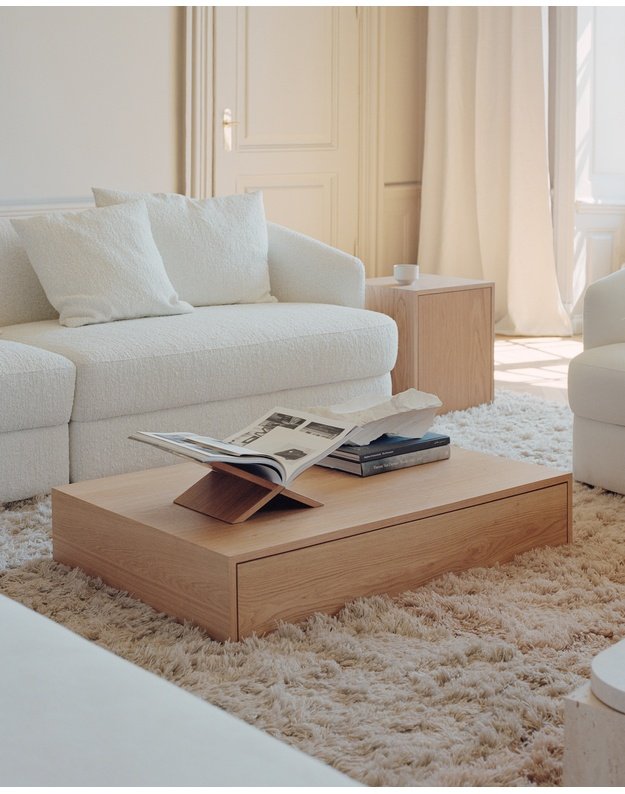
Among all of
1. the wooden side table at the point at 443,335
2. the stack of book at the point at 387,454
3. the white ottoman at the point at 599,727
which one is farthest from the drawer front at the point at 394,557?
the wooden side table at the point at 443,335

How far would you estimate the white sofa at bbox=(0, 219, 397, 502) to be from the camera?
2.95 meters

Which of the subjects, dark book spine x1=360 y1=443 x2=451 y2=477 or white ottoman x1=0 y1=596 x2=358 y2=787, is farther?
dark book spine x1=360 y1=443 x2=451 y2=477

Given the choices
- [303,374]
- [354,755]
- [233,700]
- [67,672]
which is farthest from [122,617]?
[303,374]

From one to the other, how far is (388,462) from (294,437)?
273 millimetres

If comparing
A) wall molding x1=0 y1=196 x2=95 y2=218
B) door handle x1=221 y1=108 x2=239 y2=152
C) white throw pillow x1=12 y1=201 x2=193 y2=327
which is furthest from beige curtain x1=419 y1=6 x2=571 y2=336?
white throw pillow x1=12 y1=201 x2=193 y2=327

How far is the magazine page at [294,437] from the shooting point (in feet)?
7.29

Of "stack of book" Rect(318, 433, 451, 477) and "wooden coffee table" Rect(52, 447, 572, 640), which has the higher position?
"stack of book" Rect(318, 433, 451, 477)

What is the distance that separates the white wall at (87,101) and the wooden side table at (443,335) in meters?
1.52

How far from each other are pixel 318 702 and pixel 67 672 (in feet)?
2.75

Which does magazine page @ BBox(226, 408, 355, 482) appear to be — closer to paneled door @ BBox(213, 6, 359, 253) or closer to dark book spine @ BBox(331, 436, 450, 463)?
dark book spine @ BBox(331, 436, 450, 463)

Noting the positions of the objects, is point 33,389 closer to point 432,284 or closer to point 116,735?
point 432,284

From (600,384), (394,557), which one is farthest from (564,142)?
(394,557)

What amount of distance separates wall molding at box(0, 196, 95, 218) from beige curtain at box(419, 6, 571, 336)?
218cm

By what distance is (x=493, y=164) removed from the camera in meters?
6.01
